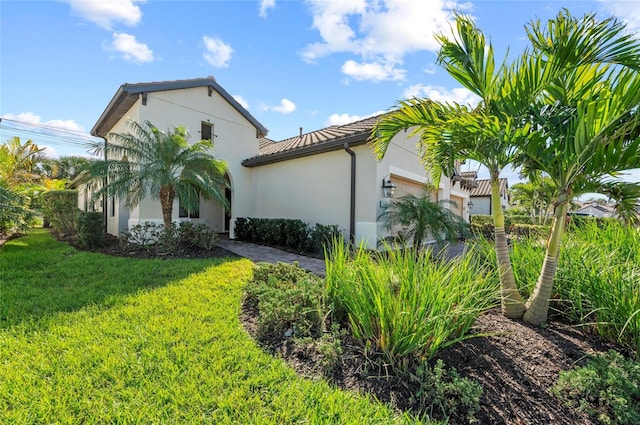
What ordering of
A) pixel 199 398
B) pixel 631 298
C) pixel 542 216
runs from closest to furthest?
pixel 199 398 → pixel 631 298 → pixel 542 216

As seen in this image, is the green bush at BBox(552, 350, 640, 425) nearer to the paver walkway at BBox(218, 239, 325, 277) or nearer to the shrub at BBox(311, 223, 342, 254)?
the paver walkway at BBox(218, 239, 325, 277)

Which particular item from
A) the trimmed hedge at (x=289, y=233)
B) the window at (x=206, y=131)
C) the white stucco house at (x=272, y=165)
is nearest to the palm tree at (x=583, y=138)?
the white stucco house at (x=272, y=165)

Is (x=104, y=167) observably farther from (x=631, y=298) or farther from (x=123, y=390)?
(x=631, y=298)

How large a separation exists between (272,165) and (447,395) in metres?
11.9

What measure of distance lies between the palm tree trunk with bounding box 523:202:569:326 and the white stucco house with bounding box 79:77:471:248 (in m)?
5.67

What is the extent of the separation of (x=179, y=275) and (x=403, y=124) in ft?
19.3

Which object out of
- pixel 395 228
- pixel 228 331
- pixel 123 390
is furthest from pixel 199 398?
pixel 395 228

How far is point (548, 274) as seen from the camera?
3.66 metres

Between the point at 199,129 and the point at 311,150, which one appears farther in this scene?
the point at 199,129

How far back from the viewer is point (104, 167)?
9.12m

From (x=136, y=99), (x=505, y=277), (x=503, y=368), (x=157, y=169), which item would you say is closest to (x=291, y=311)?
(x=503, y=368)

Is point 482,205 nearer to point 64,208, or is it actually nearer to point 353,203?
point 353,203

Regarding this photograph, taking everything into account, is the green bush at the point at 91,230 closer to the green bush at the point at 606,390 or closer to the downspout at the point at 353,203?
the downspout at the point at 353,203

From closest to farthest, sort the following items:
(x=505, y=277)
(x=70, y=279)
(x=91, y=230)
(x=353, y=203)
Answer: (x=505, y=277) → (x=70, y=279) → (x=91, y=230) → (x=353, y=203)
